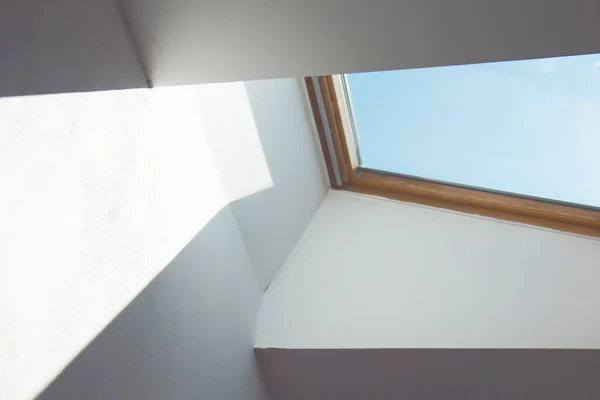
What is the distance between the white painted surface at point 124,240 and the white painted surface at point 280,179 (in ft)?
0.15

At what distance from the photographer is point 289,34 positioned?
1058 mm

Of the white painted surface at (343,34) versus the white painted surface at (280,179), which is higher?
the white painted surface at (280,179)

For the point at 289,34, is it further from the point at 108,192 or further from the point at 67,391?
the point at 67,391

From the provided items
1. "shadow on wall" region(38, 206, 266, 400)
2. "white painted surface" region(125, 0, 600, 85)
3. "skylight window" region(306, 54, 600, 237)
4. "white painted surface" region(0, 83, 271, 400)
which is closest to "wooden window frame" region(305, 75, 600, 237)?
"skylight window" region(306, 54, 600, 237)

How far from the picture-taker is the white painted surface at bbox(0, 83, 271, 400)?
84cm

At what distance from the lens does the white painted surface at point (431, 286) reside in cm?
150

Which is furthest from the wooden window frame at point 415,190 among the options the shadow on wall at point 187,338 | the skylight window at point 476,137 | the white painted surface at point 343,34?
the white painted surface at point 343,34

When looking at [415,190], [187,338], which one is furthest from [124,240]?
[415,190]

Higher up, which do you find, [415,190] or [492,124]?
[492,124]

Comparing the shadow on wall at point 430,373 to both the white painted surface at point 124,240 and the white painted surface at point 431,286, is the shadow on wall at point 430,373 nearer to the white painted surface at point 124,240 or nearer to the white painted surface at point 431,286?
the white painted surface at point 431,286

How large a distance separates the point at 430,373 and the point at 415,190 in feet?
1.75

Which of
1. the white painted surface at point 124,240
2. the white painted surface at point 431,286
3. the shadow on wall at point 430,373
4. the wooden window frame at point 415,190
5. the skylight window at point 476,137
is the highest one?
the skylight window at point 476,137

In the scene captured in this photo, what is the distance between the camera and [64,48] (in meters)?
0.97

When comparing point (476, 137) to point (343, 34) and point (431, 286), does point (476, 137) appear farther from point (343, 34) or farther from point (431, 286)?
point (343, 34)
